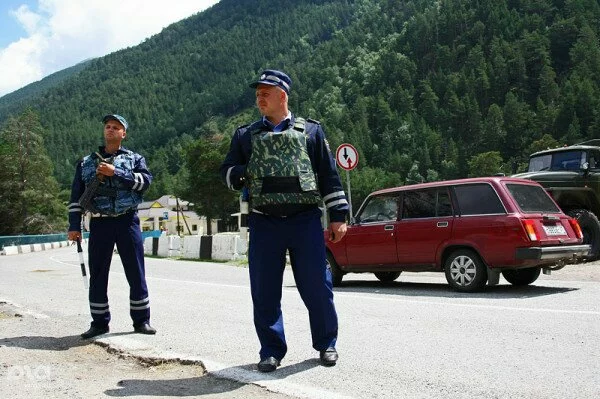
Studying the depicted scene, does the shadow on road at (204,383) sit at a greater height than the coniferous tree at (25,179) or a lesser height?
lesser

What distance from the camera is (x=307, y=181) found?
4277mm

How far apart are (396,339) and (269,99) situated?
247 centimetres

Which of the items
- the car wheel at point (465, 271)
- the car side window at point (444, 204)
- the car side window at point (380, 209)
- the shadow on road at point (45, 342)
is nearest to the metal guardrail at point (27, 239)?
the car side window at point (380, 209)

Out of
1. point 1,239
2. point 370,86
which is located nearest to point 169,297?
point 1,239

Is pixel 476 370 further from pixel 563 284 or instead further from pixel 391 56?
pixel 391 56

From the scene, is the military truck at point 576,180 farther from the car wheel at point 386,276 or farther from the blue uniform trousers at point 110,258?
the blue uniform trousers at point 110,258

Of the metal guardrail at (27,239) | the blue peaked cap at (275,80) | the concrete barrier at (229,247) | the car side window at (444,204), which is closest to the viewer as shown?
the blue peaked cap at (275,80)

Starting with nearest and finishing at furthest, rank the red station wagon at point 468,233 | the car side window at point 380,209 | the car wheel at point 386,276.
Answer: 1. the red station wagon at point 468,233
2. the car side window at point 380,209
3. the car wheel at point 386,276

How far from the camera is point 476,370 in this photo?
4.26 m

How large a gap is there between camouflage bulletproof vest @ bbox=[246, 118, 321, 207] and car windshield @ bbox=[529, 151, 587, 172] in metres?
10.9

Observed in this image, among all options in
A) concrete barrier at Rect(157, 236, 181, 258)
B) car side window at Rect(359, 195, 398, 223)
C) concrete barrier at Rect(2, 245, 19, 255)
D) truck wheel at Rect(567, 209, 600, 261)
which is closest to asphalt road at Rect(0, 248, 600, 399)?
car side window at Rect(359, 195, 398, 223)

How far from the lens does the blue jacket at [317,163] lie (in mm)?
4395

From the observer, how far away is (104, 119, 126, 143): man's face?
19.4 feet

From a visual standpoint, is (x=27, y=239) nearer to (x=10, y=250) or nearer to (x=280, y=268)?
(x=10, y=250)
